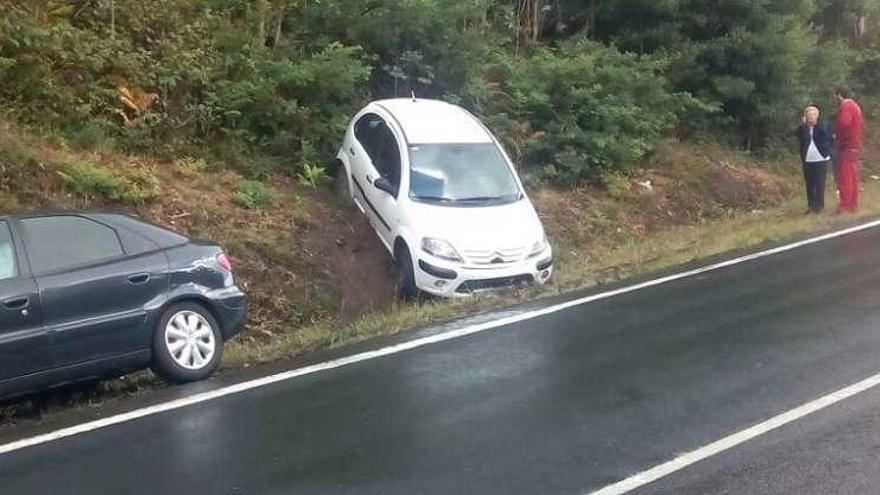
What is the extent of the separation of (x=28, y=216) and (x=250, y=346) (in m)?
2.88

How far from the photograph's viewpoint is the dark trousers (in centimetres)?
1852

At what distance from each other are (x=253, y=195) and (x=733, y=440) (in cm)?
877

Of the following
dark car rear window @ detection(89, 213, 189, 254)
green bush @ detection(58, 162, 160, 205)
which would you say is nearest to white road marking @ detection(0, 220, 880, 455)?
dark car rear window @ detection(89, 213, 189, 254)

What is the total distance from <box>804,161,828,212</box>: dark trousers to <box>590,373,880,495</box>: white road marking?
1043cm

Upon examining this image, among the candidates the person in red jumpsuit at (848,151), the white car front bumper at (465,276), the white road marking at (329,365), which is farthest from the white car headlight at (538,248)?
the person in red jumpsuit at (848,151)

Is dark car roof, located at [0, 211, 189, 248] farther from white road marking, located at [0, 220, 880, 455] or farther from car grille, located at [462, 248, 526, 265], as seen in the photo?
car grille, located at [462, 248, 526, 265]

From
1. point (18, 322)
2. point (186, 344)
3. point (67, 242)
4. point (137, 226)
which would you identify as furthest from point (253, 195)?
point (18, 322)

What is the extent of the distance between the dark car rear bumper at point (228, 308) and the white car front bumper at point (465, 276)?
354 centimetres

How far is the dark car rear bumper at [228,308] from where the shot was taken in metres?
9.70

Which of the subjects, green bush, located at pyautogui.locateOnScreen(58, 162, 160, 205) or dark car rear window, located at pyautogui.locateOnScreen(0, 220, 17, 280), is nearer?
dark car rear window, located at pyautogui.locateOnScreen(0, 220, 17, 280)

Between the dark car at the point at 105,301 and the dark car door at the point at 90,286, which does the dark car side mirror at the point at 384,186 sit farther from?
the dark car door at the point at 90,286

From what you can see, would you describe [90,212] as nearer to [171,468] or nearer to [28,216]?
[28,216]

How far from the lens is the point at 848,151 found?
1842 cm

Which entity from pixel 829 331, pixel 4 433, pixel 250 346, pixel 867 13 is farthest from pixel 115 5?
pixel 867 13
